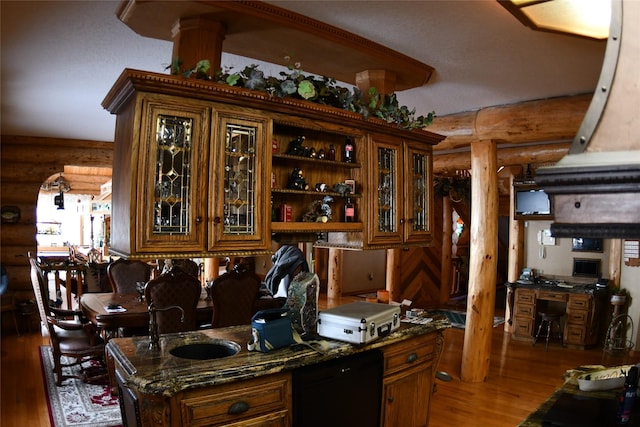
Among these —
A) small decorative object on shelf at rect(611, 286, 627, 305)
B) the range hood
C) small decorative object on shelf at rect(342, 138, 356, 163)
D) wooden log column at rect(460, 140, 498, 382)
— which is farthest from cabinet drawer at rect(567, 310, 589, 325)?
the range hood

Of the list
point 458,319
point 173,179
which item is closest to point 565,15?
point 173,179

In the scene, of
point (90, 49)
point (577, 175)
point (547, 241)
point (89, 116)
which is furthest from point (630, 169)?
point (547, 241)

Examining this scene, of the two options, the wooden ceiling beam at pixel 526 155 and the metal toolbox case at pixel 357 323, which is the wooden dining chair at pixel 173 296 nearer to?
the metal toolbox case at pixel 357 323

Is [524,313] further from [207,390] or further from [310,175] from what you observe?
[207,390]

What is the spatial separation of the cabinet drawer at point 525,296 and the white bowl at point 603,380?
16.3ft

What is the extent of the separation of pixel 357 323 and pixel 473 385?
2806 mm

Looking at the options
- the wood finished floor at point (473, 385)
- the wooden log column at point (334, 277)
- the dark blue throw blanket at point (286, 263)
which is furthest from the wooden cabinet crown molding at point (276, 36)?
the wooden log column at point (334, 277)

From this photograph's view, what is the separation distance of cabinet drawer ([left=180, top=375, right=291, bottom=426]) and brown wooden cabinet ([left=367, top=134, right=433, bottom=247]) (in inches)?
53.2

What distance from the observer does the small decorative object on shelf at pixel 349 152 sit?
348cm

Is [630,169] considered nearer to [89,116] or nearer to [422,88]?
[422,88]

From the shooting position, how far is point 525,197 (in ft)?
24.5

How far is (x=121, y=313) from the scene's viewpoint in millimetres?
4375

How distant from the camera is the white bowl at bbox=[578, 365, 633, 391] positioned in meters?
2.19

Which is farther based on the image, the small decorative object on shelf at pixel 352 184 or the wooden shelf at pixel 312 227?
the small decorative object on shelf at pixel 352 184
